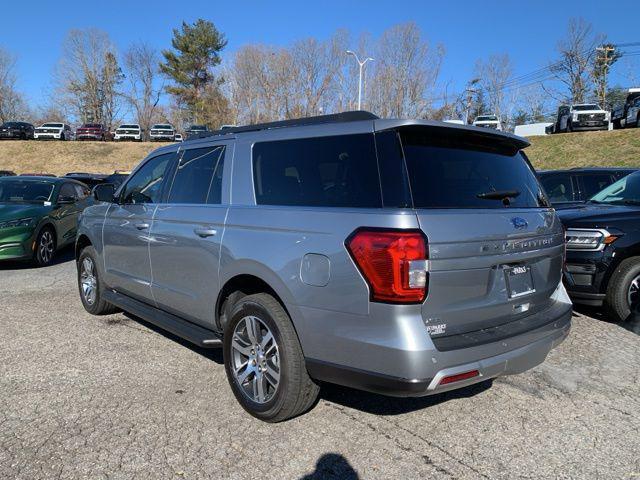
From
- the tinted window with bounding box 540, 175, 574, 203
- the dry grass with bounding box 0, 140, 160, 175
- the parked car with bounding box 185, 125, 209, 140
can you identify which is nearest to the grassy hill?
the dry grass with bounding box 0, 140, 160, 175

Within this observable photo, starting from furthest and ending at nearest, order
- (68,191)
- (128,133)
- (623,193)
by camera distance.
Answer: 1. (128,133)
2. (68,191)
3. (623,193)

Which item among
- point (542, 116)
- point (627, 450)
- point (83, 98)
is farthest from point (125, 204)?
point (542, 116)

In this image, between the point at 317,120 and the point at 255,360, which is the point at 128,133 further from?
the point at 255,360

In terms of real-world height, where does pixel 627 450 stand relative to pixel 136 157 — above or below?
below

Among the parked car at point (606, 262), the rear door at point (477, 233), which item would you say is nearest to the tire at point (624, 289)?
the parked car at point (606, 262)

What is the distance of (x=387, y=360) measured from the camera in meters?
2.70

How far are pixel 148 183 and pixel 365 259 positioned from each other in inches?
119

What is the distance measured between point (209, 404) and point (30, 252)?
6.81 meters

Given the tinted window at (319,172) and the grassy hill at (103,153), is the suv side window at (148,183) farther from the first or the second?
the grassy hill at (103,153)

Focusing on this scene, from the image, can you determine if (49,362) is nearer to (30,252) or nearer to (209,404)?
(209,404)

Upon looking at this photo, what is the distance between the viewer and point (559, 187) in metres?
9.48

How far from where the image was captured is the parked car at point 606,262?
5426 millimetres

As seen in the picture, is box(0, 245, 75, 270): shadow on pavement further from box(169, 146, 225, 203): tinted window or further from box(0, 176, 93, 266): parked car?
box(169, 146, 225, 203): tinted window

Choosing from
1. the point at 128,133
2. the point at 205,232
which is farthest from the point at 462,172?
the point at 128,133
